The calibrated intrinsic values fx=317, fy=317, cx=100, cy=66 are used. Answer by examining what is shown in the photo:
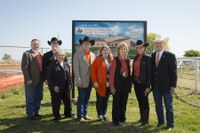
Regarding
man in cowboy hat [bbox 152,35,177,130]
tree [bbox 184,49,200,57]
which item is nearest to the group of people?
man in cowboy hat [bbox 152,35,177,130]

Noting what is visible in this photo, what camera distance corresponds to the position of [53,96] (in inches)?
294

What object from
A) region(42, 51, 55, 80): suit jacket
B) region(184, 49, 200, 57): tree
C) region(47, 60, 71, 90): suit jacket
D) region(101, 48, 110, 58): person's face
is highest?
region(184, 49, 200, 57): tree

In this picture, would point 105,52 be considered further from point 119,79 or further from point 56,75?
point 56,75

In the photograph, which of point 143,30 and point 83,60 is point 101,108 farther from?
point 143,30

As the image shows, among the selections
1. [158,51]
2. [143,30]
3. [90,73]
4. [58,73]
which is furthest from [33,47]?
[143,30]

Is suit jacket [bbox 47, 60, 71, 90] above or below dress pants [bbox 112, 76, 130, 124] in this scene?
above

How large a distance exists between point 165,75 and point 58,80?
2459 mm

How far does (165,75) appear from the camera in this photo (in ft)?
22.0

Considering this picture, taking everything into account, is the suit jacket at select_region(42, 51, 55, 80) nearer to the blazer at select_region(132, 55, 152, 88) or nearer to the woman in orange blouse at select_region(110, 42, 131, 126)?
the woman in orange blouse at select_region(110, 42, 131, 126)

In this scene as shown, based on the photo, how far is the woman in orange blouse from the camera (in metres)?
7.06

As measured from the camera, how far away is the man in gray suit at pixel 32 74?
7.61 metres

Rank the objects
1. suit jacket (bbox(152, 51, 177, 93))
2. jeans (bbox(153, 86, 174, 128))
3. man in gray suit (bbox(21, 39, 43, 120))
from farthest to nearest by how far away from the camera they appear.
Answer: man in gray suit (bbox(21, 39, 43, 120)) < jeans (bbox(153, 86, 174, 128)) < suit jacket (bbox(152, 51, 177, 93))

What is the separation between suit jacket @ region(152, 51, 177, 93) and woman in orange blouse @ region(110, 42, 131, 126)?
2.48 ft

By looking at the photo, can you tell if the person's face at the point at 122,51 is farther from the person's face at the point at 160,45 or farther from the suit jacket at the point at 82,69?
the suit jacket at the point at 82,69
